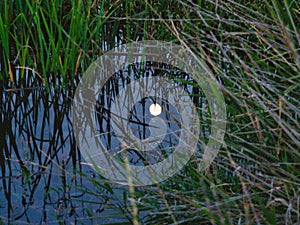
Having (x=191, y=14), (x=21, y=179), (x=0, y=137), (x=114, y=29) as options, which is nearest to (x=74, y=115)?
(x=0, y=137)

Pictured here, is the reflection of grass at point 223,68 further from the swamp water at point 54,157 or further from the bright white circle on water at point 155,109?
the bright white circle on water at point 155,109

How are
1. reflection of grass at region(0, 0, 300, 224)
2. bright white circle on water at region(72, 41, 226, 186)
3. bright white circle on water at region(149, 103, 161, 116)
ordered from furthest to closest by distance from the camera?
bright white circle on water at region(149, 103, 161, 116) < bright white circle on water at region(72, 41, 226, 186) < reflection of grass at region(0, 0, 300, 224)

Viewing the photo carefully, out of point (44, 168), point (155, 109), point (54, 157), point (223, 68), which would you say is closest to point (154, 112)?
point (155, 109)

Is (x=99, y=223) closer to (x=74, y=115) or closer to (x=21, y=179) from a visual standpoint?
(x=21, y=179)

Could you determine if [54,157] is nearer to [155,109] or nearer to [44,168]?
[44,168]

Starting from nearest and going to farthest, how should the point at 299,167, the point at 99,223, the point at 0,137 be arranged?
the point at 299,167 → the point at 99,223 → the point at 0,137

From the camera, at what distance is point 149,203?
1.68 metres

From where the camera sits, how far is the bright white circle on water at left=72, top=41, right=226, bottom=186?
1.77 meters

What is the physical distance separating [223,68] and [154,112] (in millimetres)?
450

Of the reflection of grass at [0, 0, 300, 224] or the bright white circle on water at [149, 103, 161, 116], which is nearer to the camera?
the reflection of grass at [0, 0, 300, 224]

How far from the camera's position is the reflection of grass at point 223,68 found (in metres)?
1.47

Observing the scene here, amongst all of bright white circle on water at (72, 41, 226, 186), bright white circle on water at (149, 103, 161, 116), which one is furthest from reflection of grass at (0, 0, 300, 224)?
bright white circle on water at (149, 103, 161, 116)

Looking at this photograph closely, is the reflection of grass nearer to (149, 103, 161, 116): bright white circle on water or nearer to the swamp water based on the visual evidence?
the swamp water

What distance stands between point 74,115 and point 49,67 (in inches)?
18.3
